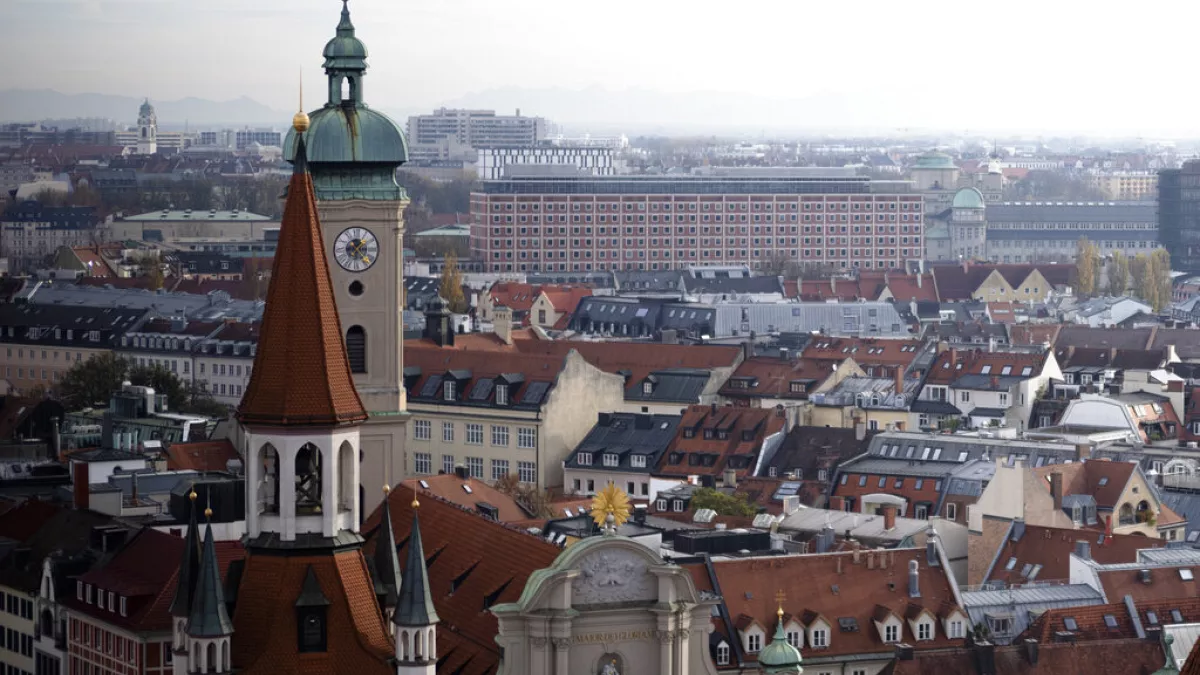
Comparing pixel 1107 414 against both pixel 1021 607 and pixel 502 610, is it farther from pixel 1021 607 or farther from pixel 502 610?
pixel 502 610

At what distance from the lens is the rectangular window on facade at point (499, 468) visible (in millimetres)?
137875

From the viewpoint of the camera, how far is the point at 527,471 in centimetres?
13788

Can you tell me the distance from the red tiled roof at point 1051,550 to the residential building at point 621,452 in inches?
1363

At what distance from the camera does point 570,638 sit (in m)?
66.6

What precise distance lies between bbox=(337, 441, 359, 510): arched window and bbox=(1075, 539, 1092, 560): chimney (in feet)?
151

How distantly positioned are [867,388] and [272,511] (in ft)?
321

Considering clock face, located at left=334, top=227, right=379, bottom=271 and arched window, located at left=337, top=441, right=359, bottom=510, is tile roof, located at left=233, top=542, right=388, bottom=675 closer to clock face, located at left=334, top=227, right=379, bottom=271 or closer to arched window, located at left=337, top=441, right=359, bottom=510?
arched window, located at left=337, top=441, right=359, bottom=510

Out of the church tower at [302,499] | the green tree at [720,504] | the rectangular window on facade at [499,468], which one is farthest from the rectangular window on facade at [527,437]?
the church tower at [302,499]

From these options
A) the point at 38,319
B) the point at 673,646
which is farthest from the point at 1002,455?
the point at 38,319

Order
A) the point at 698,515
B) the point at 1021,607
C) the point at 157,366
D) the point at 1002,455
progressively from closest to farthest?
the point at 1021,607
the point at 698,515
the point at 1002,455
the point at 157,366

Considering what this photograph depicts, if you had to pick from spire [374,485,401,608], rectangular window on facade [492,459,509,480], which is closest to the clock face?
spire [374,485,401,608]

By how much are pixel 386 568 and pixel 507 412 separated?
3344 inches

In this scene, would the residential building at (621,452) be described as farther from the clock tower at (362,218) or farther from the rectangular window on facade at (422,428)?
the clock tower at (362,218)

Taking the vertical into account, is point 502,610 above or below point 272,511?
below
